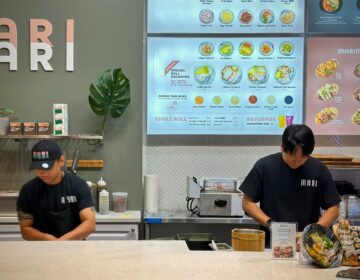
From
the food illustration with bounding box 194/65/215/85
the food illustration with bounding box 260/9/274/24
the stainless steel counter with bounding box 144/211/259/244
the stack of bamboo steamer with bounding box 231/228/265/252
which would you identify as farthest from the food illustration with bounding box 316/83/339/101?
the stack of bamboo steamer with bounding box 231/228/265/252

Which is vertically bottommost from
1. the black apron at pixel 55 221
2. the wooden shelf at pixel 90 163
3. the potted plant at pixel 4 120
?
the black apron at pixel 55 221

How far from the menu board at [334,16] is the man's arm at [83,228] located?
303cm

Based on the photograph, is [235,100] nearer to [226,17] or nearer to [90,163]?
[226,17]

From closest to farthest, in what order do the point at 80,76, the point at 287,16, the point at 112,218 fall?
the point at 112,218 → the point at 80,76 → the point at 287,16

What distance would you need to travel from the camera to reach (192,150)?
4.99 meters

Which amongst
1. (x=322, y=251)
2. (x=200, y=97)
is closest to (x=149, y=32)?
(x=200, y=97)

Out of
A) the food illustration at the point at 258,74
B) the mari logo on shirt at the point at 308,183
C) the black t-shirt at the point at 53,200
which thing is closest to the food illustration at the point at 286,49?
the food illustration at the point at 258,74

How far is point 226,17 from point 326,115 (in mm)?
1415

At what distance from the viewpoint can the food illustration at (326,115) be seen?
4883mm

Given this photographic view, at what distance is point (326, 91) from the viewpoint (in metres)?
4.87

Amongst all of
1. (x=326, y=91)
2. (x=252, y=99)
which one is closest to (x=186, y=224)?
(x=252, y=99)

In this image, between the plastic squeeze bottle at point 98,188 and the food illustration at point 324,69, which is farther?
the food illustration at point 324,69

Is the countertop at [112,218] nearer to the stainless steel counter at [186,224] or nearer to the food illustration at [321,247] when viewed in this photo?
the stainless steel counter at [186,224]

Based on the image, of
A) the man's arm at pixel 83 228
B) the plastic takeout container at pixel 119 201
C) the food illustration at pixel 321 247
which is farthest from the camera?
the plastic takeout container at pixel 119 201
